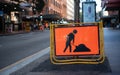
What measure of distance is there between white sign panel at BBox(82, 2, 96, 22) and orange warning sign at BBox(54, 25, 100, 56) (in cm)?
558

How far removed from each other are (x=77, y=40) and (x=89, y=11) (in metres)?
6.15

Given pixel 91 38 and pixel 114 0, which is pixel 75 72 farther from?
pixel 114 0

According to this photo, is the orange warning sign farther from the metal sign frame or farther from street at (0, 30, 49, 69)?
street at (0, 30, 49, 69)

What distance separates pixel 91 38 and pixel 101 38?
0.32 meters

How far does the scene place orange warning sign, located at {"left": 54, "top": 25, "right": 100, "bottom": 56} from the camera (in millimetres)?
12219

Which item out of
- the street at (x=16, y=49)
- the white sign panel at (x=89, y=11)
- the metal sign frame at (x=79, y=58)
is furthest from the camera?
the white sign panel at (x=89, y=11)

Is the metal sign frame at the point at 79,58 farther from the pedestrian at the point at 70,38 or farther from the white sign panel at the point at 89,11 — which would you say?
the white sign panel at the point at 89,11

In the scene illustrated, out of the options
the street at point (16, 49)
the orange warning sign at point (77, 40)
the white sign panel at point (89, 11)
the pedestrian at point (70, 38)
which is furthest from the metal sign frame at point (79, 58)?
the white sign panel at point (89, 11)

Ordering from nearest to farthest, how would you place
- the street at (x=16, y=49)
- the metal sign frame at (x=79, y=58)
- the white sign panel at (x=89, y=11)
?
the metal sign frame at (x=79, y=58), the street at (x=16, y=49), the white sign panel at (x=89, y=11)

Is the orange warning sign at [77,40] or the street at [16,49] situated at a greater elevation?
the orange warning sign at [77,40]

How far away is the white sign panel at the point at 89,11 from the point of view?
17.9 meters

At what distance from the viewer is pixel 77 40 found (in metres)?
12.3

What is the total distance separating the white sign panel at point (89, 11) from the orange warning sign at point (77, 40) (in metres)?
5.58

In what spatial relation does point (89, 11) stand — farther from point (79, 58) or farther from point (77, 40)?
point (77, 40)
